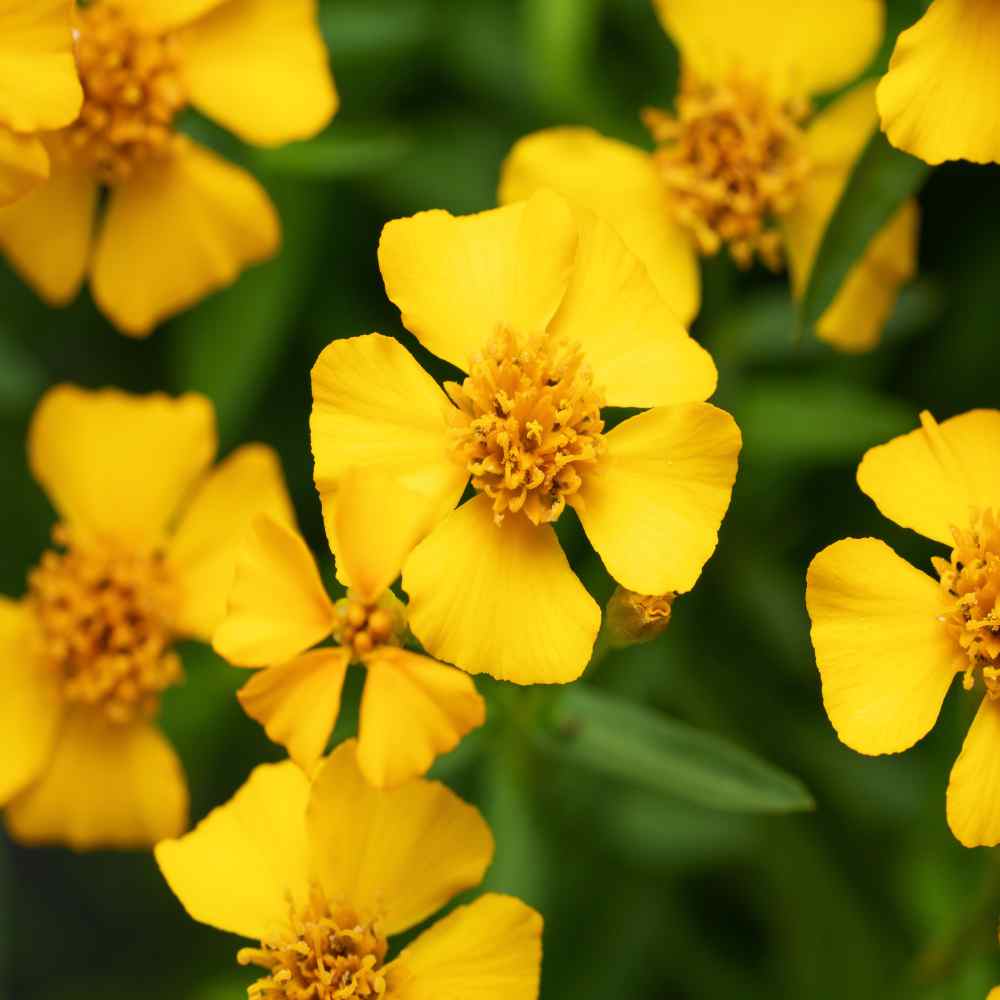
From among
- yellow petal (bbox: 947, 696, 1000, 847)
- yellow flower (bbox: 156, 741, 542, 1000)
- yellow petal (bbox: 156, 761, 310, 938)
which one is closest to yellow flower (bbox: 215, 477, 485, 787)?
yellow flower (bbox: 156, 741, 542, 1000)

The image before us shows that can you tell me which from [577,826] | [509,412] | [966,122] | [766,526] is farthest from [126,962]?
[966,122]

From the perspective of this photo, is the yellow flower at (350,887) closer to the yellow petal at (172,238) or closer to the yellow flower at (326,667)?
the yellow flower at (326,667)

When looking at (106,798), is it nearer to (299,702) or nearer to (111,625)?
(111,625)

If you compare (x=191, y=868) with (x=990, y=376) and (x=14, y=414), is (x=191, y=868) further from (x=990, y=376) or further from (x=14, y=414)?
(x=990, y=376)

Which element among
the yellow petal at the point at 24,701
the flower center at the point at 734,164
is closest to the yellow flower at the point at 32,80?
the yellow petal at the point at 24,701

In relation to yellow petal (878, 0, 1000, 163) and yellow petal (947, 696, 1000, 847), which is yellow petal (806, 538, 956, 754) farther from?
yellow petal (878, 0, 1000, 163)

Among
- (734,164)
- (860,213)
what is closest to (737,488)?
(734,164)
